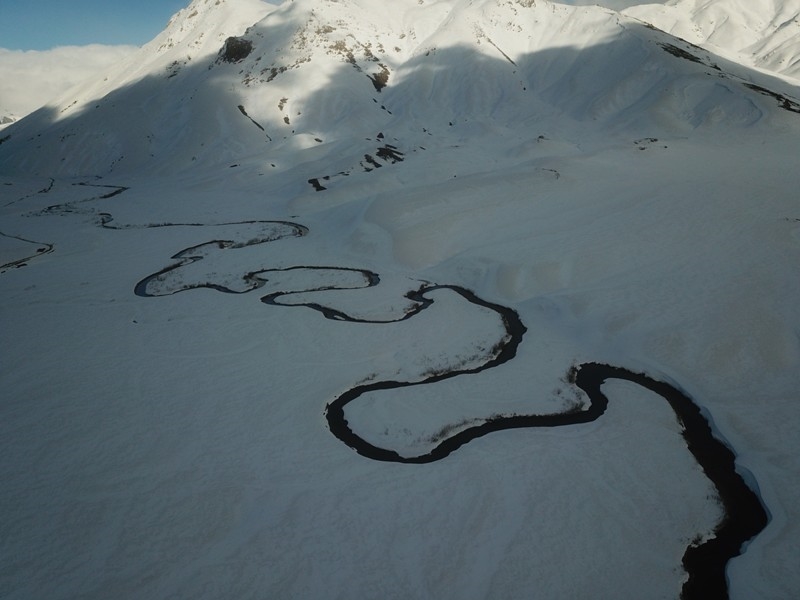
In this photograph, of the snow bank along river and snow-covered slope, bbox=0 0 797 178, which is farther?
snow-covered slope, bbox=0 0 797 178

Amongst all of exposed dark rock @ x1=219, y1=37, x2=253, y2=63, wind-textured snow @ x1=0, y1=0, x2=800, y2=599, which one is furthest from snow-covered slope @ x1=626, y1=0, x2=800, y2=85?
exposed dark rock @ x1=219, y1=37, x2=253, y2=63

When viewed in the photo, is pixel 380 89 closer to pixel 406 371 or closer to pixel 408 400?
pixel 406 371

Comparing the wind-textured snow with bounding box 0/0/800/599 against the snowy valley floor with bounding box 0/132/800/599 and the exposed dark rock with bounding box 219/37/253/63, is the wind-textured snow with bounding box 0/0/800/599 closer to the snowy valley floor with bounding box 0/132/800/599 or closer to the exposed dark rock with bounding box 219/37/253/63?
the snowy valley floor with bounding box 0/132/800/599

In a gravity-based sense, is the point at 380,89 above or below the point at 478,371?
above

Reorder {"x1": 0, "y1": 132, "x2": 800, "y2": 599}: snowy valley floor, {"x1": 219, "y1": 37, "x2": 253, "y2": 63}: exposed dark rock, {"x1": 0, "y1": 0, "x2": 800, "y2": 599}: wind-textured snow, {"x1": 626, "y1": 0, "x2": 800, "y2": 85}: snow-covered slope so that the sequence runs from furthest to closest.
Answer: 1. {"x1": 626, "y1": 0, "x2": 800, "y2": 85}: snow-covered slope
2. {"x1": 219, "y1": 37, "x2": 253, "y2": 63}: exposed dark rock
3. {"x1": 0, "y1": 0, "x2": 800, "y2": 599}: wind-textured snow
4. {"x1": 0, "y1": 132, "x2": 800, "y2": 599}: snowy valley floor

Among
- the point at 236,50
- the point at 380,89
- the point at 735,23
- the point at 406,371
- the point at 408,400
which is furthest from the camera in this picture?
the point at 735,23

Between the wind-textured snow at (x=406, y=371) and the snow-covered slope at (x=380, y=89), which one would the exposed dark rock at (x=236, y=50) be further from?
the wind-textured snow at (x=406, y=371)

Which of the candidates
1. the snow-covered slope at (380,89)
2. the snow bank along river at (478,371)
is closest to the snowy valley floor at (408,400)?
the snow bank along river at (478,371)

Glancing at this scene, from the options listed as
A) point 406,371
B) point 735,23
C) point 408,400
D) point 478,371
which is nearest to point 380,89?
point 406,371
